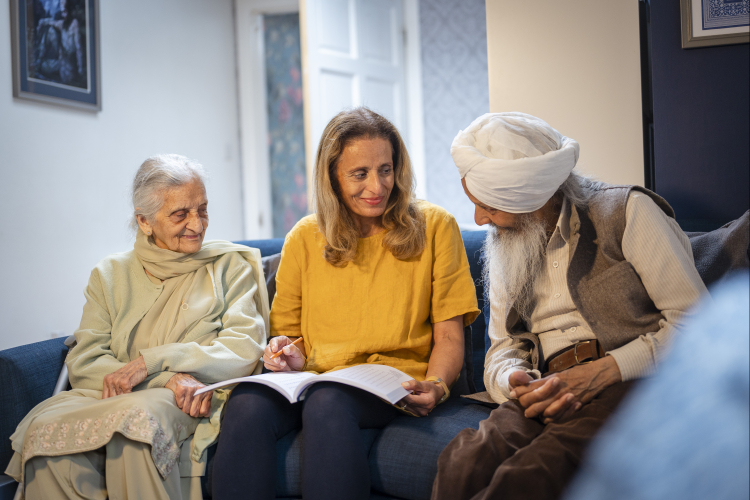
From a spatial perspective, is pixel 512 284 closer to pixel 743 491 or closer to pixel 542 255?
pixel 542 255

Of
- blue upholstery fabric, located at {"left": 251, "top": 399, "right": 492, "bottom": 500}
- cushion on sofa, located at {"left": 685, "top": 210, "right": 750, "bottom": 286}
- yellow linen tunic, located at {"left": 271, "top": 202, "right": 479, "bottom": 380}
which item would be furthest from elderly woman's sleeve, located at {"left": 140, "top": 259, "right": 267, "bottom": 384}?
cushion on sofa, located at {"left": 685, "top": 210, "right": 750, "bottom": 286}

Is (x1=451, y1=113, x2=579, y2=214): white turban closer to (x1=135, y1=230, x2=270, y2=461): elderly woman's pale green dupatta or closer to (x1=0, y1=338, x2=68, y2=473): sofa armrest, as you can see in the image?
(x1=135, y1=230, x2=270, y2=461): elderly woman's pale green dupatta

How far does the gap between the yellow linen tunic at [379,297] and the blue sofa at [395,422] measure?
0.66 feet

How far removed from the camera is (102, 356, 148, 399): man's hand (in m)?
1.70

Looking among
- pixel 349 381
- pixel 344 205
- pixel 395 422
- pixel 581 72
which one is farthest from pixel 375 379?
pixel 581 72

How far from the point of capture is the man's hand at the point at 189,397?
1.66 meters

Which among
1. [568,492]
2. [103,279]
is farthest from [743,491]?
[103,279]

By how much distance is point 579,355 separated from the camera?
1.52 m

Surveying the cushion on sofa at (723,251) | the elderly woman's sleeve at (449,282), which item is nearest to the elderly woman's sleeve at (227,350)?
the elderly woman's sleeve at (449,282)

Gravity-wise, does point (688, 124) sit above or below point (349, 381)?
above

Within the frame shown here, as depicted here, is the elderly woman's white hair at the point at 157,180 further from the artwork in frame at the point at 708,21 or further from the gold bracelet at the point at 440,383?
the artwork in frame at the point at 708,21

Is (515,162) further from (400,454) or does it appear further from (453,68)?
(453,68)

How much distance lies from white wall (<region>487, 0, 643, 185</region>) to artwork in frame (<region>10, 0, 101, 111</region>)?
1948 millimetres

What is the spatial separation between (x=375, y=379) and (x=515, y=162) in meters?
0.64
